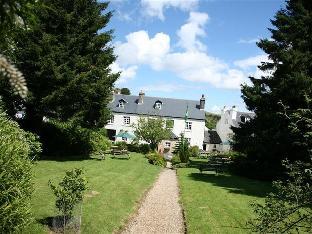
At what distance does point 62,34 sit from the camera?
29703 millimetres

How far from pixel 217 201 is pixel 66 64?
15762mm

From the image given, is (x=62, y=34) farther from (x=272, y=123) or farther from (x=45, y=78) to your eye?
(x=272, y=123)

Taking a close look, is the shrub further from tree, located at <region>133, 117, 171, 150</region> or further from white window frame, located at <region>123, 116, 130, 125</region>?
white window frame, located at <region>123, 116, 130, 125</region>

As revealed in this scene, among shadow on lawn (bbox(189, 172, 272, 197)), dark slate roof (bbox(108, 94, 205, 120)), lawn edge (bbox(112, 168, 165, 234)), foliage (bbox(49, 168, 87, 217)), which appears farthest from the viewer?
dark slate roof (bbox(108, 94, 205, 120))

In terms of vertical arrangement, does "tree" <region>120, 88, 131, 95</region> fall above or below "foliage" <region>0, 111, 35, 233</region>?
above

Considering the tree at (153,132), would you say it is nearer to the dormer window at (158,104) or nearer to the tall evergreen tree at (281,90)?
the dormer window at (158,104)

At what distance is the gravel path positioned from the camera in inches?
565

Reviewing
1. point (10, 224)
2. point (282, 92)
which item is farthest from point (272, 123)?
point (10, 224)

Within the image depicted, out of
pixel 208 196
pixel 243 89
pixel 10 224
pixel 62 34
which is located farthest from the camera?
pixel 243 89

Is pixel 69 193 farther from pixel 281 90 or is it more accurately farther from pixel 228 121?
pixel 228 121

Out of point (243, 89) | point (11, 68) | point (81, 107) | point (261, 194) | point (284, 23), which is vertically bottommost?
point (261, 194)

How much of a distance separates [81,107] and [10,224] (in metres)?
21.8

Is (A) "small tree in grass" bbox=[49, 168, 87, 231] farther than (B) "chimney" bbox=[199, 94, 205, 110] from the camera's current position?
No

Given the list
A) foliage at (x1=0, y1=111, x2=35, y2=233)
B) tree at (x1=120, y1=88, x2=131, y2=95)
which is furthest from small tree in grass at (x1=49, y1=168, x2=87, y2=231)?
tree at (x1=120, y1=88, x2=131, y2=95)
